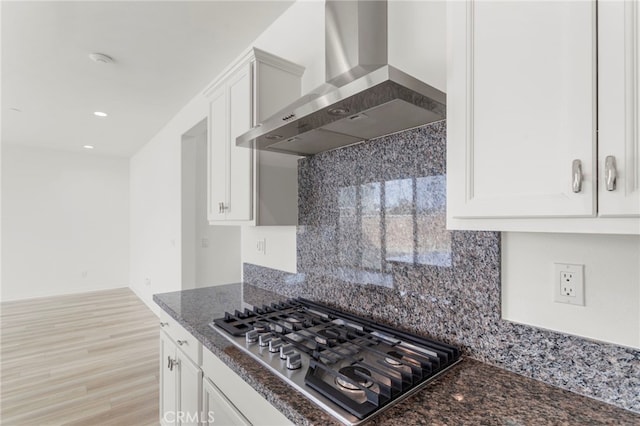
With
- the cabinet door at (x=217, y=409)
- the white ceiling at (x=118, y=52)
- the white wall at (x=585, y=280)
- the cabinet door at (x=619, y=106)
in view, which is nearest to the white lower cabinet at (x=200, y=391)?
the cabinet door at (x=217, y=409)

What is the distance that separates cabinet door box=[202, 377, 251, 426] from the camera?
3.62 ft

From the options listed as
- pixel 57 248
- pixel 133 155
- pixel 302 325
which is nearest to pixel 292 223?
pixel 302 325

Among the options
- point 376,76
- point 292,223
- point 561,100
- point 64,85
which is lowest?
point 292,223

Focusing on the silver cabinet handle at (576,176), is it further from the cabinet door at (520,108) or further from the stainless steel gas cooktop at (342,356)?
the stainless steel gas cooktop at (342,356)

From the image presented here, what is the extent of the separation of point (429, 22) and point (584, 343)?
4.06 feet

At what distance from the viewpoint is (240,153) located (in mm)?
1821

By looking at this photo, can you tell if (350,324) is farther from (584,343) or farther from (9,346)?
(9,346)

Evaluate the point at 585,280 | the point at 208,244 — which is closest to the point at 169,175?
the point at 208,244

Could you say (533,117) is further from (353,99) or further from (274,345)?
(274,345)

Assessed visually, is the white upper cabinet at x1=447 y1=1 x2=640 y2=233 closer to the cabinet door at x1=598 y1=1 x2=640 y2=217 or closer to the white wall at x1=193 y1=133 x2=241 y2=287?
the cabinet door at x1=598 y1=1 x2=640 y2=217

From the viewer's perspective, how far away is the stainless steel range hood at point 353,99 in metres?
0.96

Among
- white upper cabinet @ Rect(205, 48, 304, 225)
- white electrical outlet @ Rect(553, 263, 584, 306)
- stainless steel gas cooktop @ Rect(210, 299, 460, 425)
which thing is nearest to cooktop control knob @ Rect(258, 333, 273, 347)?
stainless steel gas cooktop @ Rect(210, 299, 460, 425)

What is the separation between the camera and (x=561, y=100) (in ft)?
2.24

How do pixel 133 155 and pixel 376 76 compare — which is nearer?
pixel 376 76
